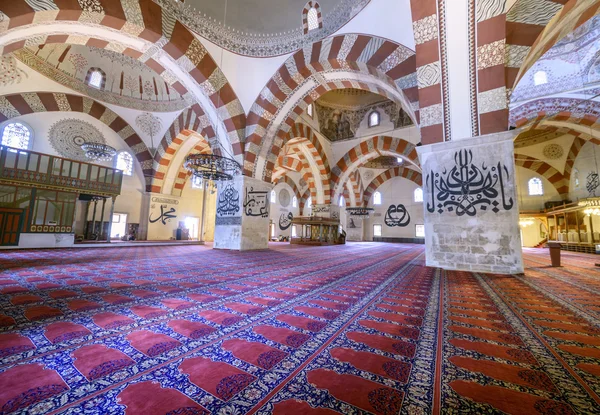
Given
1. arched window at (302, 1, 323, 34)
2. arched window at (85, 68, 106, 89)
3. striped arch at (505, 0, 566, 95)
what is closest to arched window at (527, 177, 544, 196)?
striped arch at (505, 0, 566, 95)

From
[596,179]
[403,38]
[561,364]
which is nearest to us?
[561,364]

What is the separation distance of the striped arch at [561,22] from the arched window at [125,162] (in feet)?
41.8

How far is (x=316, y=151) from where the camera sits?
453 inches

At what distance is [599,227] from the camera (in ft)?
32.8

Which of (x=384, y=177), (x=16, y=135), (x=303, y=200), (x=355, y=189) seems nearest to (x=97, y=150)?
(x=16, y=135)

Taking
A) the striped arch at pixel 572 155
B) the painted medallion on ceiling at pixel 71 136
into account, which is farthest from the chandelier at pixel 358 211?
the painted medallion on ceiling at pixel 71 136

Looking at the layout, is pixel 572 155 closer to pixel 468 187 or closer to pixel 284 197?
pixel 468 187

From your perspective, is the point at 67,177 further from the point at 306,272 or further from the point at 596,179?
the point at 596,179

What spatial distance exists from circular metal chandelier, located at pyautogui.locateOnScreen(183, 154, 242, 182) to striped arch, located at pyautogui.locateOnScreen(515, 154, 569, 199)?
13.5m

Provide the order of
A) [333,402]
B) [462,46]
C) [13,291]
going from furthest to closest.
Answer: [462,46] → [13,291] → [333,402]

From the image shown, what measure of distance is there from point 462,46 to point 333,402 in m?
5.30

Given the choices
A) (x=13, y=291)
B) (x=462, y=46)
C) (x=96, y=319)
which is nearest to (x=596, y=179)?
(x=462, y=46)

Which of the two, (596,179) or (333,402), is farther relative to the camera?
(596,179)

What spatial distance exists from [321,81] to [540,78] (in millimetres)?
6469
